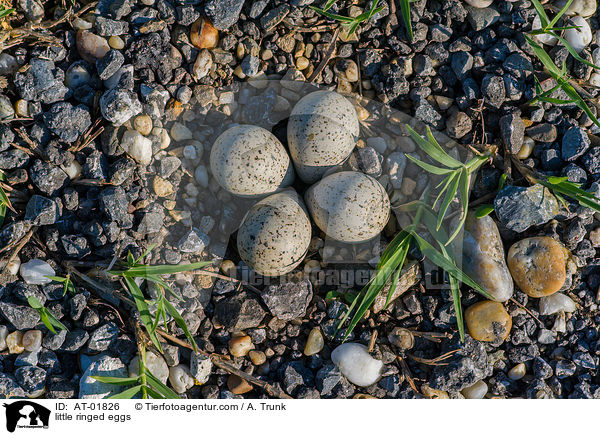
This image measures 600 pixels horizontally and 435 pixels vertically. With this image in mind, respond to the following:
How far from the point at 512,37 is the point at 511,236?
1.04m

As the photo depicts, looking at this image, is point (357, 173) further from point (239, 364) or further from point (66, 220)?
point (66, 220)

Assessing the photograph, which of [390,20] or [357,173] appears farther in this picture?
[390,20]

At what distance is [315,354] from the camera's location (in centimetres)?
252

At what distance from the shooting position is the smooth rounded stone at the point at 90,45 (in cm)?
246

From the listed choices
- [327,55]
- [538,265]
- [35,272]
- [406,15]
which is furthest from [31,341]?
[538,265]

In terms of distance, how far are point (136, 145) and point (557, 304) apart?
7.33ft

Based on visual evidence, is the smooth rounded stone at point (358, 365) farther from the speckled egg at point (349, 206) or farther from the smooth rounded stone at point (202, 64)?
the smooth rounded stone at point (202, 64)

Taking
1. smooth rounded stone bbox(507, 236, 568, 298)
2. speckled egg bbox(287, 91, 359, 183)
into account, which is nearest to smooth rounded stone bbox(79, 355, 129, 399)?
speckled egg bbox(287, 91, 359, 183)

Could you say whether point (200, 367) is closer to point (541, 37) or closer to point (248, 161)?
point (248, 161)

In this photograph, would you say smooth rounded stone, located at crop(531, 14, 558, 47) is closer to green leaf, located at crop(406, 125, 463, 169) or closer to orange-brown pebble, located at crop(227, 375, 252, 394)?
green leaf, located at crop(406, 125, 463, 169)

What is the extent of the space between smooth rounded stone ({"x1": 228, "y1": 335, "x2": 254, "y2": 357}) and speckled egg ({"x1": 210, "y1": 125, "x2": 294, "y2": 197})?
0.71 metres

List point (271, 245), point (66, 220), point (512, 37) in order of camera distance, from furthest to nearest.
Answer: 1. point (512, 37)
2. point (66, 220)
3. point (271, 245)

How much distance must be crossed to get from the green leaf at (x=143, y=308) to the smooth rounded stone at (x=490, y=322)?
1.55 meters
